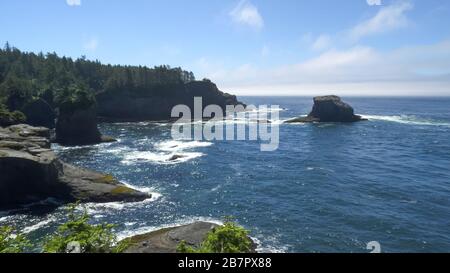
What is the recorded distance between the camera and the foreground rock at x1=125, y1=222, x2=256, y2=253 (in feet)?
132

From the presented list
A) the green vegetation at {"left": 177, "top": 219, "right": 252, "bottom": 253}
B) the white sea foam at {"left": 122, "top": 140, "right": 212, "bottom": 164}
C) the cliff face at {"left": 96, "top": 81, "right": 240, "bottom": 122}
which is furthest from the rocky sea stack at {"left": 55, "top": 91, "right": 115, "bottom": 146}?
the green vegetation at {"left": 177, "top": 219, "right": 252, "bottom": 253}

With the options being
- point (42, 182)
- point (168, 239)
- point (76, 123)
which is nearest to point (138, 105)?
point (76, 123)

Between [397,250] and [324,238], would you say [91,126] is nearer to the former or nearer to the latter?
[324,238]

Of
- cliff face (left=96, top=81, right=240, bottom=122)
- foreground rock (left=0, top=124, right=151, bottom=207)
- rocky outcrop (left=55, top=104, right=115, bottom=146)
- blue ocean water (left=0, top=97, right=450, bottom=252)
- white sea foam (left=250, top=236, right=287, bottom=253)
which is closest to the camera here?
white sea foam (left=250, top=236, right=287, bottom=253)

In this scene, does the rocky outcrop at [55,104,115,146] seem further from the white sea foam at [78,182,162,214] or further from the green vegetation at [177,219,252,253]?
the green vegetation at [177,219,252,253]

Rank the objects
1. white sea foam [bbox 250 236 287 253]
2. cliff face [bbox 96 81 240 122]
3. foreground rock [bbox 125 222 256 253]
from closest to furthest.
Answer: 1. foreground rock [bbox 125 222 256 253]
2. white sea foam [bbox 250 236 287 253]
3. cliff face [bbox 96 81 240 122]

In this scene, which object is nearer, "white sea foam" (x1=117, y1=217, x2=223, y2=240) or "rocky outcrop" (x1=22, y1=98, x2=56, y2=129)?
"white sea foam" (x1=117, y1=217, x2=223, y2=240)

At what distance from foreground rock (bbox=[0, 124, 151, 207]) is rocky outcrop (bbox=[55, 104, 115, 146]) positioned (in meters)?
48.3

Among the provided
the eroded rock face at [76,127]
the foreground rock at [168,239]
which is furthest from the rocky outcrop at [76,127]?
the foreground rock at [168,239]

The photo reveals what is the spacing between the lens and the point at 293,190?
2628 inches

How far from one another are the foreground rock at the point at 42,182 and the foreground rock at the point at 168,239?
1742 centimetres
